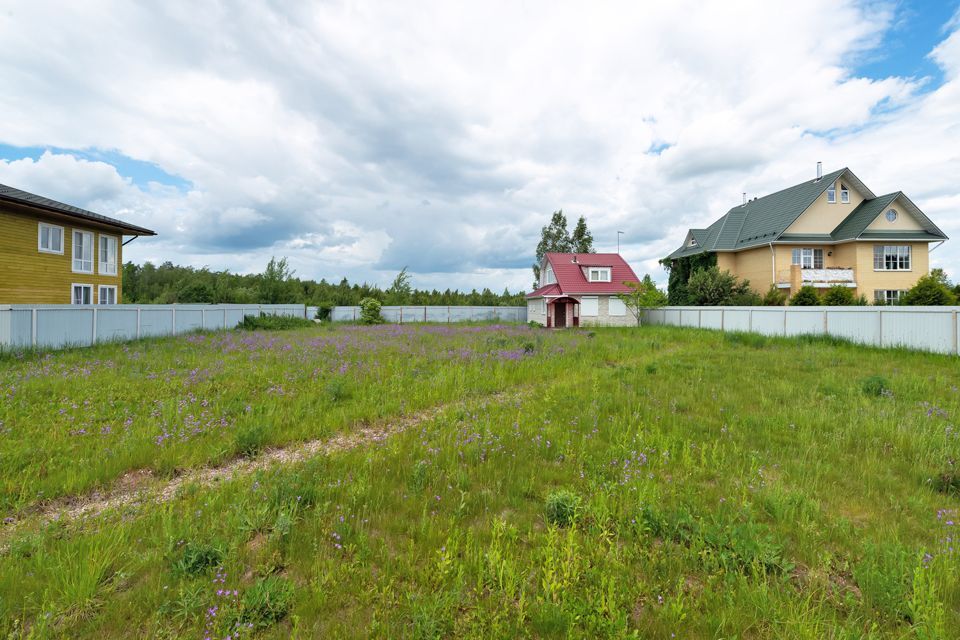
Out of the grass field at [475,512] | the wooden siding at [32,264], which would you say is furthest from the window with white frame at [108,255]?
the grass field at [475,512]

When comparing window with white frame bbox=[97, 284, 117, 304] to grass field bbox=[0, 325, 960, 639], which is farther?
window with white frame bbox=[97, 284, 117, 304]

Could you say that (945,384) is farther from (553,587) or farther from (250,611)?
(250,611)

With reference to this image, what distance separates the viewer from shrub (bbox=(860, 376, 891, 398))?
8.10 m

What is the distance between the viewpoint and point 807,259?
2866 centimetres

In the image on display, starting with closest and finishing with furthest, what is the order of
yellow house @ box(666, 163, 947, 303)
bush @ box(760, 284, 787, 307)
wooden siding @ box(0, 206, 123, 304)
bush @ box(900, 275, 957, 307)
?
wooden siding @ box(0, 206, 123, 304)
bush @ box(900, 275, 957, 307)
bush @ box(760, 284, 787, 307)
yellow house @ box(666, 163, 947, 303)

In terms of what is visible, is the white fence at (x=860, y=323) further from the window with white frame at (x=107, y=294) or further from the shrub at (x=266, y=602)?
the window with white frame at (x=107, y=294)

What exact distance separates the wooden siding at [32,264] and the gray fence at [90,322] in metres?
6.80

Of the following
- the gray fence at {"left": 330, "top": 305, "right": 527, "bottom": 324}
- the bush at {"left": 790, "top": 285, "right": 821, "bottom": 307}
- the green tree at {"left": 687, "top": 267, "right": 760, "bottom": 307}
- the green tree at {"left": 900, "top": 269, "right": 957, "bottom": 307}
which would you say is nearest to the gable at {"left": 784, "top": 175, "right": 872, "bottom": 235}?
the green tree at {"left": 687, "top": 267, "right": 760, "bottom": 307}

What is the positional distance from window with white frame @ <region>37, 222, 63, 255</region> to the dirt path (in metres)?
23.5

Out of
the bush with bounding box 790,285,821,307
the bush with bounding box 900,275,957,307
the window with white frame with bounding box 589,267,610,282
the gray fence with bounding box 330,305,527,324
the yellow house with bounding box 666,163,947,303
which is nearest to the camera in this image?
the bush with bounding box 900,275,957,307

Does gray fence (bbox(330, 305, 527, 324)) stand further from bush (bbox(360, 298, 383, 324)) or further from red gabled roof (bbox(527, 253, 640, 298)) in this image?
red gabled roof (bbox(527, 253, 640, 298))

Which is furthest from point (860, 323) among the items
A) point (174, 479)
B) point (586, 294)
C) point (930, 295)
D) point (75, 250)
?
point (75, 250)

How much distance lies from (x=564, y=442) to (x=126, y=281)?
218 feet

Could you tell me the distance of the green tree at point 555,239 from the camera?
44.8 m
